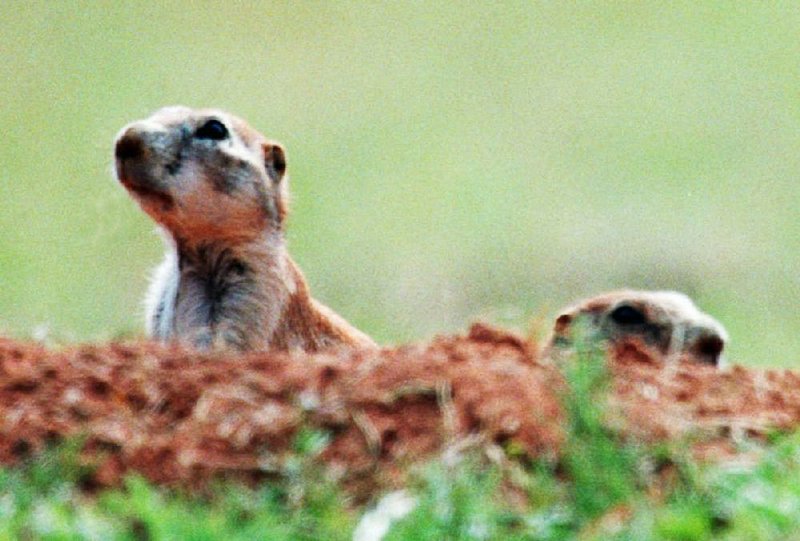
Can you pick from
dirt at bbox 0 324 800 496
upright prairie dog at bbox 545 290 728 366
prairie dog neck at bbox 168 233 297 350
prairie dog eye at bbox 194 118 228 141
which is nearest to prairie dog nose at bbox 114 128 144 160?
prairie dog eye at bbox 194 118 228 141

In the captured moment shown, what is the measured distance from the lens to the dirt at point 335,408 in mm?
5699

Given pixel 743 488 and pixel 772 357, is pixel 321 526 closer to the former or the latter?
pixel 743 488

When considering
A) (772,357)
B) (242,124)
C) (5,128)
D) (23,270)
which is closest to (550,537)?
(242,124)

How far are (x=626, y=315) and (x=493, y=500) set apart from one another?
9.78ft

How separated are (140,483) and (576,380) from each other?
1193mm

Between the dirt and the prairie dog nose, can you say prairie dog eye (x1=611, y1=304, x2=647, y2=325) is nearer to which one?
Answer: the dirt

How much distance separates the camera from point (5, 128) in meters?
18.5

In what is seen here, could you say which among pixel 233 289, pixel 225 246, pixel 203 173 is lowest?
pixel 233 289

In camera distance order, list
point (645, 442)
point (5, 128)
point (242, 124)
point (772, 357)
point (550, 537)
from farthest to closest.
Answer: point (5, 128) < point (772, 357) < point (242, 124) < point (645, 442) < point (550, 537)

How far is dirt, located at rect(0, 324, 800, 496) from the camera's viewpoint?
18.7 ft

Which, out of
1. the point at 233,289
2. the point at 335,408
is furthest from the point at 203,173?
the point at 335,408

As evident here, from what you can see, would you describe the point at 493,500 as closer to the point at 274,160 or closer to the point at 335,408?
the point at 335,408

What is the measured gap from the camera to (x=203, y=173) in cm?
844

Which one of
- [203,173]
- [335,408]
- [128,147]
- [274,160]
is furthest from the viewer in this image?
[274,160]
